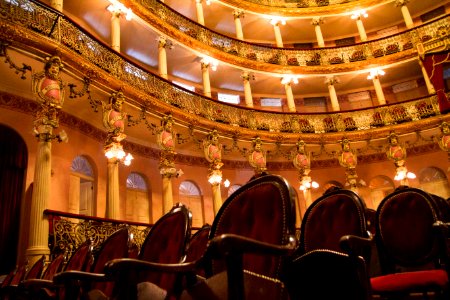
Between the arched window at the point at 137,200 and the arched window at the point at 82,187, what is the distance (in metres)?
1.69

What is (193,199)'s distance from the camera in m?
16.4

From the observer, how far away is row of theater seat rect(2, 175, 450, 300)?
1909 mm

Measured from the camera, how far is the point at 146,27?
14.6 meters

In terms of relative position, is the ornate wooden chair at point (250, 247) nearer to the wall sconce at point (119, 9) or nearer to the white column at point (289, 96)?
the wall sconce at point (119, 9)

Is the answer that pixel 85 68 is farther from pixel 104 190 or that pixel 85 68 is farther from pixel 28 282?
pixel 28 282

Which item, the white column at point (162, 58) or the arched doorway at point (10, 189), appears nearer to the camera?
the arched doorway at point (10, 189)

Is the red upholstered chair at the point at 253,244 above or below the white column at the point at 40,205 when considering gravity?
below

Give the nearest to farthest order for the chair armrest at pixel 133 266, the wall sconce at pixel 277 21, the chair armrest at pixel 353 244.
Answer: the chair armrest at pixel 133 266
the chair armrest at pixel 353 244
the wall sconce at pixel 277 21

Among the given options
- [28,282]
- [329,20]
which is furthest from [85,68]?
[329,20]

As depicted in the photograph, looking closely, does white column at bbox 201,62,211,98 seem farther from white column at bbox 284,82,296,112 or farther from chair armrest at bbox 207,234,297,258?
chair armrest at bbox 207,234,297,258

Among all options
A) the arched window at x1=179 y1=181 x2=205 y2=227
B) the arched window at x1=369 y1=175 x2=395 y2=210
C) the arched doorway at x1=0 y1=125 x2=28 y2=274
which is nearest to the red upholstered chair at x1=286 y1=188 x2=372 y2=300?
the arched doorway at x1=0 y1=125 x2=28 y2=274

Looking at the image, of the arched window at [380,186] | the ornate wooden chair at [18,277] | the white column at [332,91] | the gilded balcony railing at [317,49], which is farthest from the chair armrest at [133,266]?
the arched window at [380,186]

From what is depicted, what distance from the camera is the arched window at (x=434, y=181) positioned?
1812 cm

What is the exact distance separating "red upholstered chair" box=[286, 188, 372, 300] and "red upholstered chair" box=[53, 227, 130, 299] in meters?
Result: 1.45
